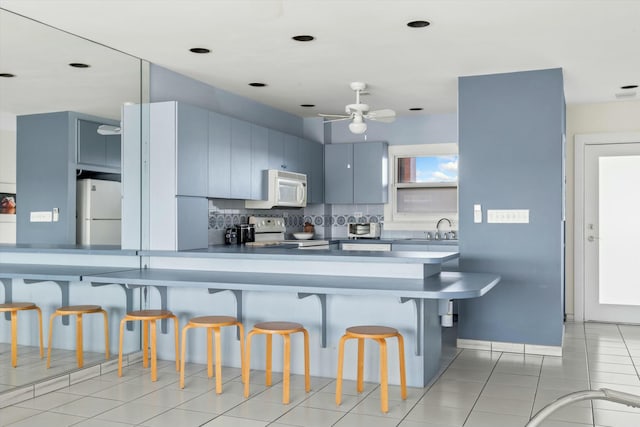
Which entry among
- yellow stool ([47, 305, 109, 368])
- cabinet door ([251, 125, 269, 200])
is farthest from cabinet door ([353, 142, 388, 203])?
yellow stool ([47, 305, 109, 368])

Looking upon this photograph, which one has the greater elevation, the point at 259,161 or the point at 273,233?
the point at 259,161

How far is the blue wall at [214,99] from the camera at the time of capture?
5.25 meters

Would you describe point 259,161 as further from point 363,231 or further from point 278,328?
point 278,328

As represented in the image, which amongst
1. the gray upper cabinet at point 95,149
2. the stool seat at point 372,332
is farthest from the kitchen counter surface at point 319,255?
the gray upper cabinet at point 95,149

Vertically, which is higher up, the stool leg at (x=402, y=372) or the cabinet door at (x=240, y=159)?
the cabinet door at (x=240, y=159)

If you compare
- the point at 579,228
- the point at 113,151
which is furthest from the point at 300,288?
the point at 579,228

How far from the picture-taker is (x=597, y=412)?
11.9ft

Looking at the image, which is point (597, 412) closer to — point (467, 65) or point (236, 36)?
point (467, 65)

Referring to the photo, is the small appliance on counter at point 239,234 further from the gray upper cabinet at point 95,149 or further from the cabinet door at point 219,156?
the gray upper cabinet at point 95,149

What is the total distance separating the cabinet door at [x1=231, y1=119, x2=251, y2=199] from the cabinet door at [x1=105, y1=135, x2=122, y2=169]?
1.25m

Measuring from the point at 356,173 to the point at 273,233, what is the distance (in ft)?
4.37

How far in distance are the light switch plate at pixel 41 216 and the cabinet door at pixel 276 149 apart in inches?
111

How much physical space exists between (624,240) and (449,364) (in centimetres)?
323

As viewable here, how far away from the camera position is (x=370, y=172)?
7.57 m
